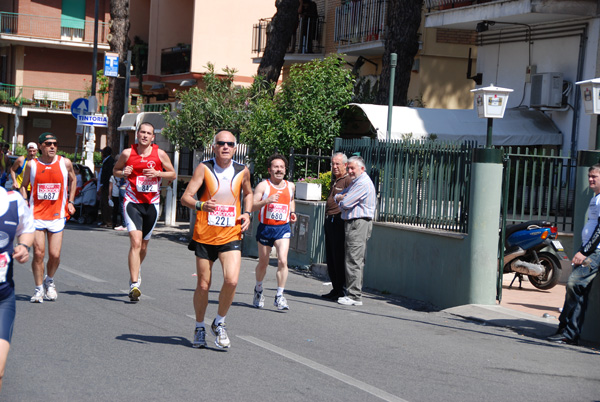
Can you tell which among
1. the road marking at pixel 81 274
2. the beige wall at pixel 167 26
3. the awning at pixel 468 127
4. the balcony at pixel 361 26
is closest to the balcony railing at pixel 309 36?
the balcony at pixel 361 26

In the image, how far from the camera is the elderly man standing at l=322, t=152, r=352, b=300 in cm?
1237

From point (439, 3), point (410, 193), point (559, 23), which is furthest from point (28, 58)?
point (410, 193)

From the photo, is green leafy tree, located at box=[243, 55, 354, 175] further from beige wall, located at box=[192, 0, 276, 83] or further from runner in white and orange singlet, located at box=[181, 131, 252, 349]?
beige wall, located at box=[192, 0, 276, 83]

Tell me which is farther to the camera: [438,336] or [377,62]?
[377,62]

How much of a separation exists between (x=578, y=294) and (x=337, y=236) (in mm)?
3964

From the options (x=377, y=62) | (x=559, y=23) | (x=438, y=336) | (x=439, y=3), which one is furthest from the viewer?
(x=377, y=62)

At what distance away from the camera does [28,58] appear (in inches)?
2051

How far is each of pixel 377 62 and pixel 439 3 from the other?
548cm

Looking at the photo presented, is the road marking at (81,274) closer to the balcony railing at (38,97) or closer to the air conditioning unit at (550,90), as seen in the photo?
the air conditioning unit at (550,90)

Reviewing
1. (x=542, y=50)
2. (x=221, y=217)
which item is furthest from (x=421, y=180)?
(x=542, y=50)

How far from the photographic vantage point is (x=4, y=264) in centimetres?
518

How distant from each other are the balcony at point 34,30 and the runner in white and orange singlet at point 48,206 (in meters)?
42.4

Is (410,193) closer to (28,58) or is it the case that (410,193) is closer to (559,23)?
(559,23)

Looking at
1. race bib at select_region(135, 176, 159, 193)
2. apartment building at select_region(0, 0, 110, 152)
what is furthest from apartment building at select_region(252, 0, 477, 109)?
apartment building at select_region(0, 0, 110, 152)
